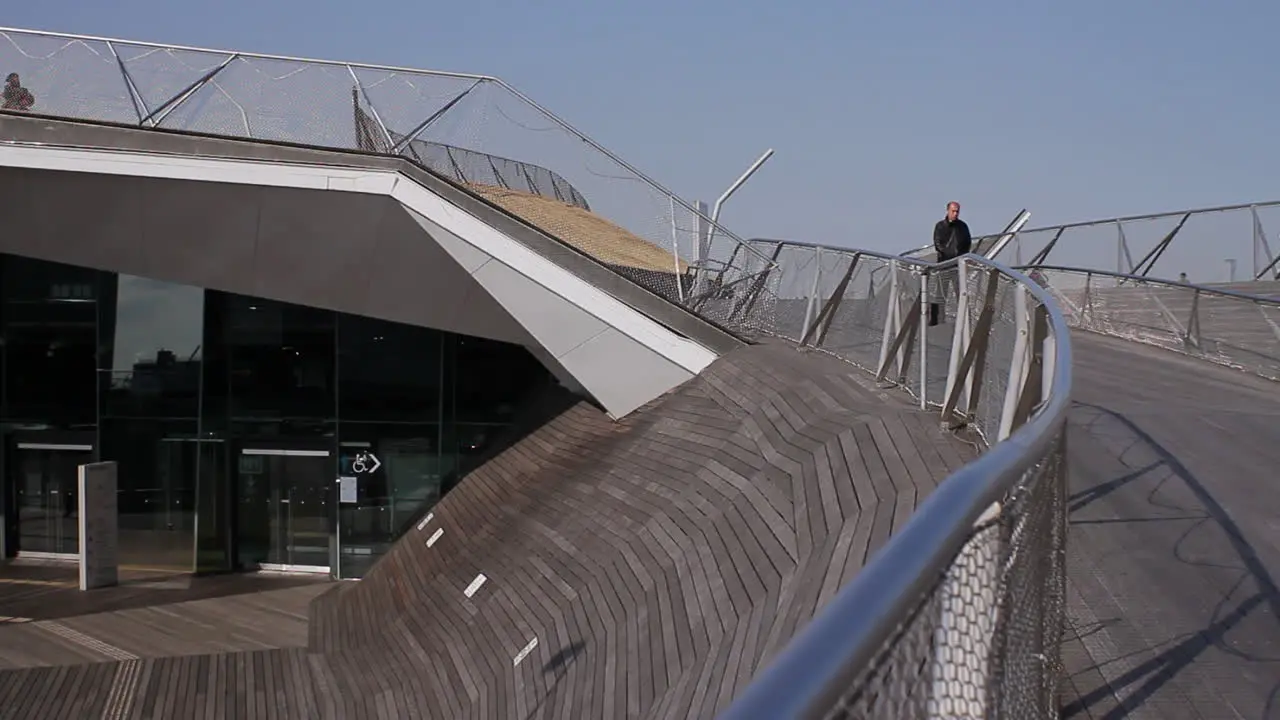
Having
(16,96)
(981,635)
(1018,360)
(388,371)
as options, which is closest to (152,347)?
(388,371)

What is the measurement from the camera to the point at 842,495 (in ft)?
27.3

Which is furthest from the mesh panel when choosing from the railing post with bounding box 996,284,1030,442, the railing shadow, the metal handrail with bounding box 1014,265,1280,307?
the metal handrail with bounding box 1014,265,1280,307

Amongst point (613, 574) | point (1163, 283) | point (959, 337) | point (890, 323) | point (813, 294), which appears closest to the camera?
point (959, 337)

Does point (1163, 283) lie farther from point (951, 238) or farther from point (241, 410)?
point (241, 410)

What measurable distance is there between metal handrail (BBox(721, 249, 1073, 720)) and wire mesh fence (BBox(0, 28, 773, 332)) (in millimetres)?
13798

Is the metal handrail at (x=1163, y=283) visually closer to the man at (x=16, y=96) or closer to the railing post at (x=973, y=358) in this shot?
the railing post at (x=973, y=358)

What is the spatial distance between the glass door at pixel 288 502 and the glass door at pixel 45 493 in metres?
3.57

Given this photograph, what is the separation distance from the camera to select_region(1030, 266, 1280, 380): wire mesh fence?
42.2ft

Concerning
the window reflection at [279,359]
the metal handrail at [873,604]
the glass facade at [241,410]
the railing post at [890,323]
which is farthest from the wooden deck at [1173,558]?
the window reflection at [279,359]

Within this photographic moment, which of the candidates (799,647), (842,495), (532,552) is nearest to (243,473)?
(532,552)

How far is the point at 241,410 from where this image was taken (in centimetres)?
2339

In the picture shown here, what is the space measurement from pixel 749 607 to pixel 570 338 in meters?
8.11

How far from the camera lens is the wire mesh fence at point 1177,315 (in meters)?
12.9

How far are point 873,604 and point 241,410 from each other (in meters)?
23.4
